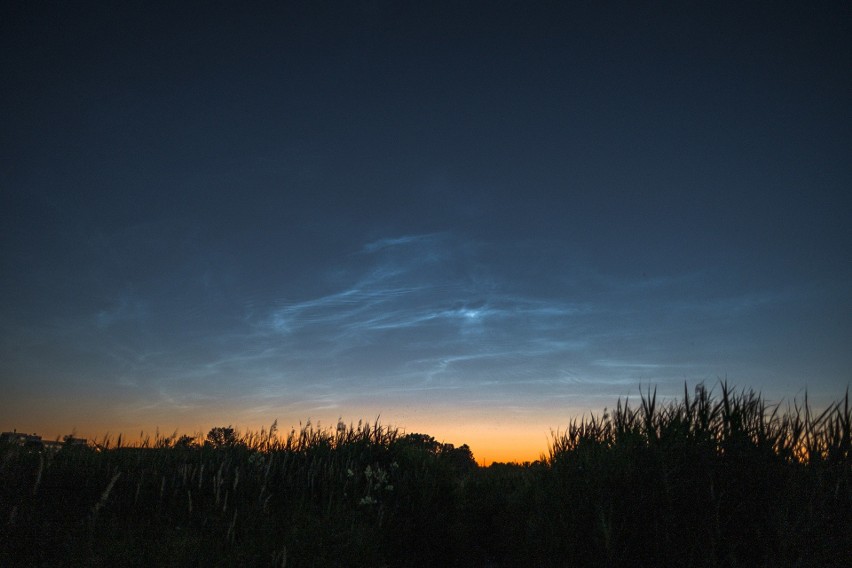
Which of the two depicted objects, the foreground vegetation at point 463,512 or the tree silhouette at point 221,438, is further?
the tree silhouette at point 221,438

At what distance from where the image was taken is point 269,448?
12070 mm

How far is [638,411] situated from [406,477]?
19.0ft

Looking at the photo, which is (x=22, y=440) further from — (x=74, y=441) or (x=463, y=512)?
(x=463, y=512)

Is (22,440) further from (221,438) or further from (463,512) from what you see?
(463,512)

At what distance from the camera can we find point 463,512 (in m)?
11.8

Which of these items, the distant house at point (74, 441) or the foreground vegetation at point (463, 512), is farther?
the distant house at point (74, 441)

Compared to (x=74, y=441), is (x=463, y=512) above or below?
below

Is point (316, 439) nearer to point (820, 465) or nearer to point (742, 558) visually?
point (742, 558)

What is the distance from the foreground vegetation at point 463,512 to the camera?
643cm

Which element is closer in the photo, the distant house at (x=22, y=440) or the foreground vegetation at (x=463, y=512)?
the foreground vegetation at (x=463, y=512)

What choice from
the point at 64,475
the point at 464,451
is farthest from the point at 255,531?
the point at 464,451

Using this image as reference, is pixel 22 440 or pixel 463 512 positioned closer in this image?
pixel 22 440

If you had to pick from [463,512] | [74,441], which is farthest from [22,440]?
[463,512]

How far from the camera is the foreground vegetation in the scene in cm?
643
